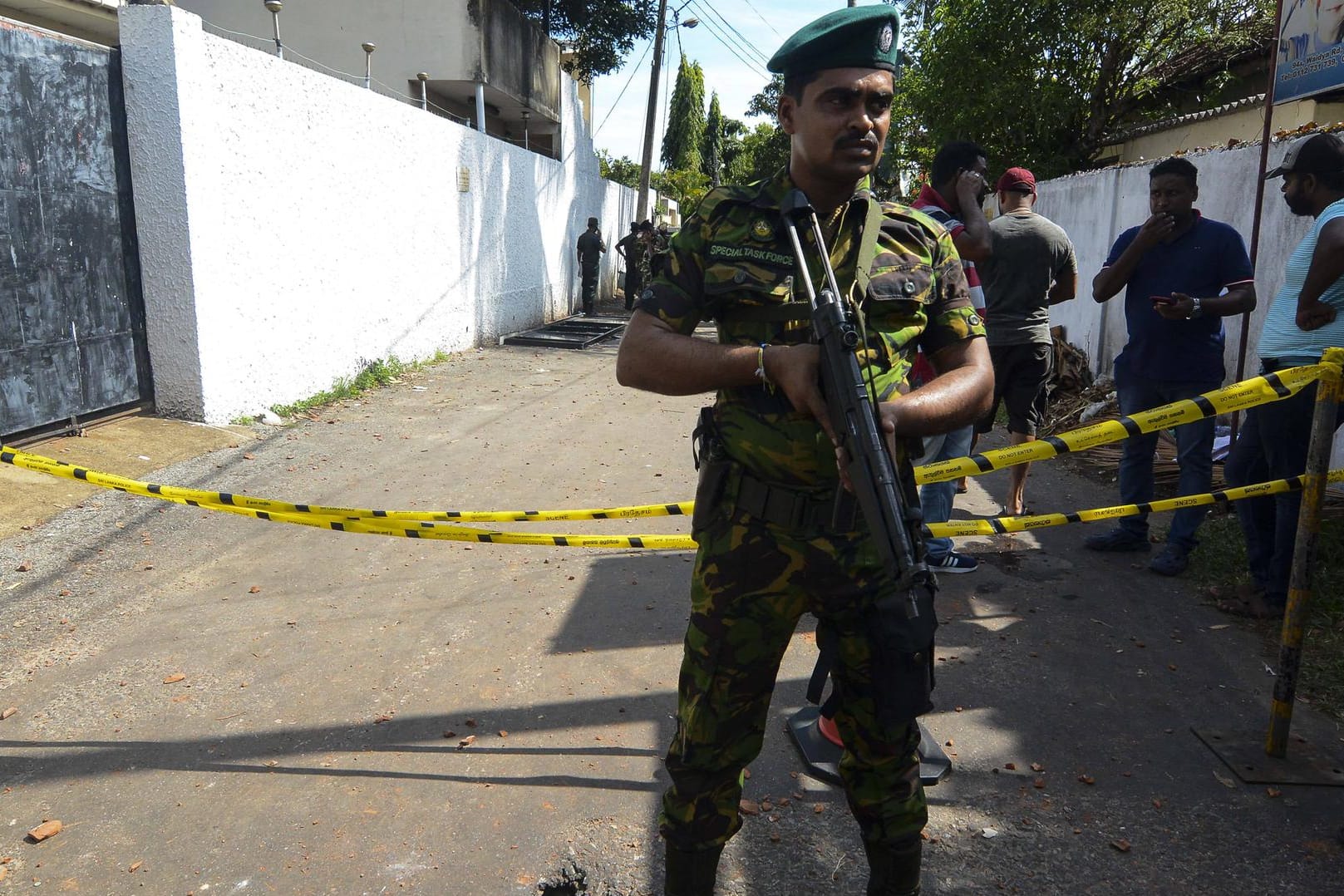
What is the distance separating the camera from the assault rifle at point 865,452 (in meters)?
1.67

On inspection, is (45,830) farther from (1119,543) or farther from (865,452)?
(1119,543)

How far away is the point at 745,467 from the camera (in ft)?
6.47

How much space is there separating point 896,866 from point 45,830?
2253 mm

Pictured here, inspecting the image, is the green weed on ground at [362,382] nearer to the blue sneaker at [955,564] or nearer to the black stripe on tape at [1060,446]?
the blue sneaker at [955,564]

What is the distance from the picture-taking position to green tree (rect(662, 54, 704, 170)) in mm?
49375

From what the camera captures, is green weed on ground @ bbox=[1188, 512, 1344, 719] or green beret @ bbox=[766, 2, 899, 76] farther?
green weed on ground @ bbox=[1188, 512, 1344, 719]

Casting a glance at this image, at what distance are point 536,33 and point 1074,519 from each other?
18606 millimetres

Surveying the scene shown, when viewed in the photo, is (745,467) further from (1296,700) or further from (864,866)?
(1296,700)

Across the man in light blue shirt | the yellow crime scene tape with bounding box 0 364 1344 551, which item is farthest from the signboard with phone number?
the yellow crime scene tape with bounding box 0 364 1344 551

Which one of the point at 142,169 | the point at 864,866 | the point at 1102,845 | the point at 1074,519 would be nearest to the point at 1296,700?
the point at 1074,519

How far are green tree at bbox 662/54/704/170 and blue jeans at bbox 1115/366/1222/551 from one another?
4606 cm

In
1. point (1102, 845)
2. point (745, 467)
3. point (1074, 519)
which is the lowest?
point (1102, 845)

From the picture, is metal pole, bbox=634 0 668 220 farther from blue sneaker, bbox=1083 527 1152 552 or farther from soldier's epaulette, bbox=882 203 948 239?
soldier's epaulette, bbox=882 203 948 239

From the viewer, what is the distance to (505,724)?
125 inches
